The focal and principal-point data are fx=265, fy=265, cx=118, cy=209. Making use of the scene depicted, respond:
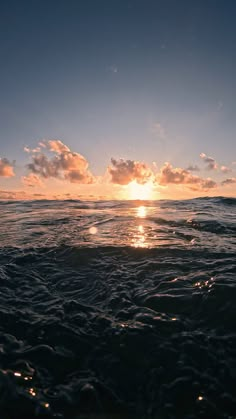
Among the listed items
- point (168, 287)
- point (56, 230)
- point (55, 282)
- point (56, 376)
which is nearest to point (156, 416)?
point (56, 376)

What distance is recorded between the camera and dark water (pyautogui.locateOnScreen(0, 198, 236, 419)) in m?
4.11

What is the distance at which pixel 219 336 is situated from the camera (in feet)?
18.2

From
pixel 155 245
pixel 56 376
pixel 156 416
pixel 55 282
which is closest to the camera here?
pixel 156 416

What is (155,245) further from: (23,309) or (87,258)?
(23,309)

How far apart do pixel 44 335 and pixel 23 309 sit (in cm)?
135

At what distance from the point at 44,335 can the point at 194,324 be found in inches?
130

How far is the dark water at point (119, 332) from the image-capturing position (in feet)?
13.5

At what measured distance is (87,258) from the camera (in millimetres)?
10438

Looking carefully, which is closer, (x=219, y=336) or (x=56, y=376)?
(x=56, y=376)

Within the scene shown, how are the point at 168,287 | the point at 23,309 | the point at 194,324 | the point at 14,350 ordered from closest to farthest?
the point at 14,350 → the point at 194,324 → the point at 23,309 → the point at 168,287

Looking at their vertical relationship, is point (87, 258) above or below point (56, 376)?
above

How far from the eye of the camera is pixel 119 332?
568 cm

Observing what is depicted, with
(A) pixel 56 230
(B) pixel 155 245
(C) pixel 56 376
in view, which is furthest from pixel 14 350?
(A) pixel 56 230

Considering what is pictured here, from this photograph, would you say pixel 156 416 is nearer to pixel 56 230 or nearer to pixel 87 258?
pixel 87 258
